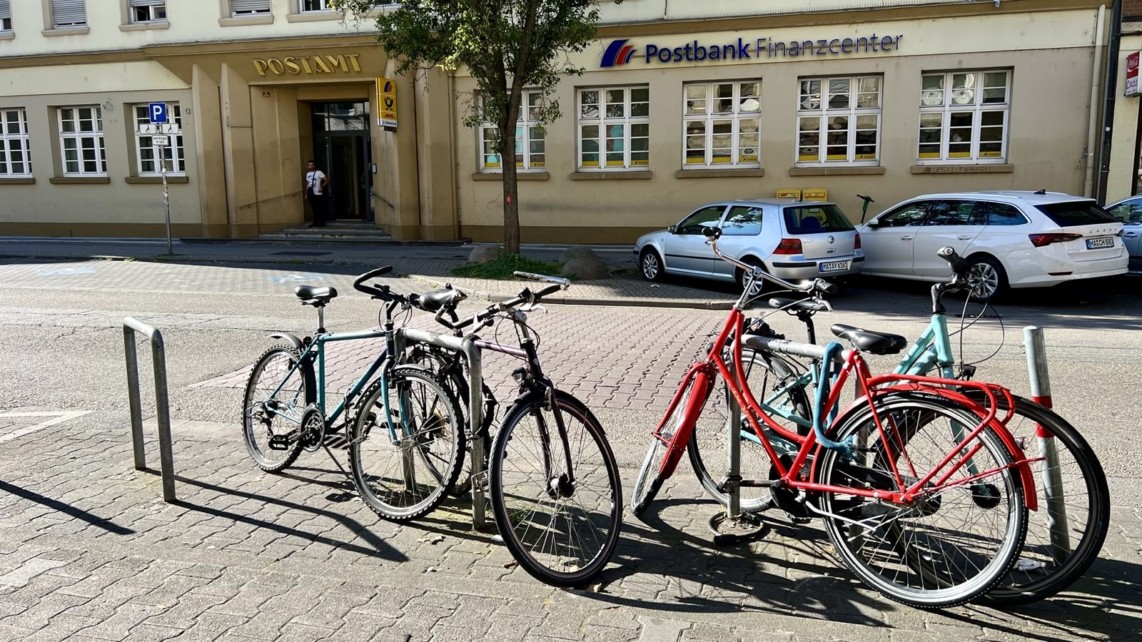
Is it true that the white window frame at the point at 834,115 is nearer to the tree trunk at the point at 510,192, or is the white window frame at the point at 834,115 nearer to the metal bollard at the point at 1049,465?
the tree trunk at the point at 510,192

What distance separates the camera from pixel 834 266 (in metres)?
13.1

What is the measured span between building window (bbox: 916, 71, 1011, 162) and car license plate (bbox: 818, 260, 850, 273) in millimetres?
7292

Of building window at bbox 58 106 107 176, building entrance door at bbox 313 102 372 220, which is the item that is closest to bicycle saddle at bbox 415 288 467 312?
building entrance door at bbox 313 102 372 220

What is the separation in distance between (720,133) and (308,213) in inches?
473

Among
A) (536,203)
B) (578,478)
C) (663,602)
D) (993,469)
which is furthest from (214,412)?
(536,203)

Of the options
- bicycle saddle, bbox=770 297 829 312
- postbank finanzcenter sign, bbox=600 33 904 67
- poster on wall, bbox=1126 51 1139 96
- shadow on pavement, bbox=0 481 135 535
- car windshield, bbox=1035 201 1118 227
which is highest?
postbank finanzcenter sign, bbox=600 33 904 67

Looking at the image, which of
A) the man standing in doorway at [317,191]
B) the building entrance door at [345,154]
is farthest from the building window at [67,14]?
the man standing in doorway at [317,191]

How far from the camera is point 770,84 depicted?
19344 mm

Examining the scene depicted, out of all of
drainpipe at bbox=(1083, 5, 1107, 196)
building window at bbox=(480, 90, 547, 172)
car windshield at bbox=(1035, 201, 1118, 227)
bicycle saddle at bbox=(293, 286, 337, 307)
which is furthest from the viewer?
building window at bbox=(480, 90, 547, 172)

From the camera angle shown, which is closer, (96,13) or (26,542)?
(26,542)

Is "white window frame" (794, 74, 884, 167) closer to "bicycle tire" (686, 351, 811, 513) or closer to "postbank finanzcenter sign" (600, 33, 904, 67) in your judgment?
"postbank finanzcenter sign" (600, 33, 904, 67)

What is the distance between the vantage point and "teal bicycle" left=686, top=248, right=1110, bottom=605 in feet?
10.2

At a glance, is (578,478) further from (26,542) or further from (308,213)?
(308,213)

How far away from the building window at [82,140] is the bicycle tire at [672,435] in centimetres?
2496
